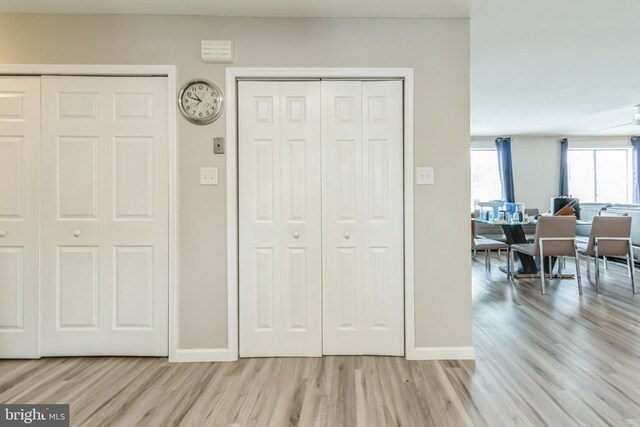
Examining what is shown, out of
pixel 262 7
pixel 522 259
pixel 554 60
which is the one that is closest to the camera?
pixel 262 7

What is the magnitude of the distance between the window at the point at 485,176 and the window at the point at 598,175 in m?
1.77

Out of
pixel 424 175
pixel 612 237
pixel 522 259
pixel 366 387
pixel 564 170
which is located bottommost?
pixel 366 387

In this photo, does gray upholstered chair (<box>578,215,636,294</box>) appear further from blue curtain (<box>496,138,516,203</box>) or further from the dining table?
blue curtain (<box>496,138,516,203</box>)

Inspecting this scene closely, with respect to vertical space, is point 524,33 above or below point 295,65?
above

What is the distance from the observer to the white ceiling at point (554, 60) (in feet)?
7.84

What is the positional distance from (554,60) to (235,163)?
10.9 feet

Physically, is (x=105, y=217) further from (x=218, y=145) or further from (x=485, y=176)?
(x=485, y=176)

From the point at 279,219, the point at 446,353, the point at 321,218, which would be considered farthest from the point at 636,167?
the point at 279,219

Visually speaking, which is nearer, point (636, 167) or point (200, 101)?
point (200, 101)

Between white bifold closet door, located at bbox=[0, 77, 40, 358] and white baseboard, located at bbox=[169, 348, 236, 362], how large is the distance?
1101 millimetres

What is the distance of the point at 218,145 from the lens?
2393 millimetres

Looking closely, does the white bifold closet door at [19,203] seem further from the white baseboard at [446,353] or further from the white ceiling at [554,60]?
the white ceiling at [554,60]

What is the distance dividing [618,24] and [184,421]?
4.09 m

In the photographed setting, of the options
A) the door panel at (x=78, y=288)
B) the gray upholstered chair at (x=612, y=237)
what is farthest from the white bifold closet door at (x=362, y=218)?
the gray upholstered chair at (x=612, y=237)
